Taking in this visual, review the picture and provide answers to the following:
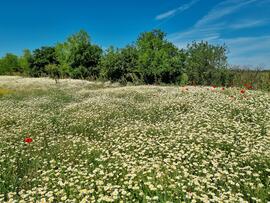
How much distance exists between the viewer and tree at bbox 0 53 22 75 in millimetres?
66650

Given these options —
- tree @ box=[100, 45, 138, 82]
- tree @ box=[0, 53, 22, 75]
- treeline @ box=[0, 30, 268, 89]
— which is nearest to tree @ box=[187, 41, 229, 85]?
treeline @ box=[0, 30, 268, 89]

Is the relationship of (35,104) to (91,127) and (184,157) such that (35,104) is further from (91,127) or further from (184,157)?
(184,157)

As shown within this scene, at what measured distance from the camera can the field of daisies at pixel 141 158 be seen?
422 centimetres

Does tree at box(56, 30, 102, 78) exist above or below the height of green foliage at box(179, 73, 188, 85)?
above

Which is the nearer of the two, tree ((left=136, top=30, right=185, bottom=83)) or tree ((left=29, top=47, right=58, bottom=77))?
tree ((left=136, top=30, right=185, bottom=83))

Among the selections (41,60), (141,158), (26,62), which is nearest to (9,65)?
(26,62)

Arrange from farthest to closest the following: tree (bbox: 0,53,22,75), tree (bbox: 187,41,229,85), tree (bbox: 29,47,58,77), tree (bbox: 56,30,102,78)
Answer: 1. tree (bbox: 0,53,22,75)
2. tree (bbox: 29,47,58,77)
3. tree (bbox: 56,30,102,78)
4. tree (bbox: 187,41,229,85)

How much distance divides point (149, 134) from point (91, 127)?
2.45m

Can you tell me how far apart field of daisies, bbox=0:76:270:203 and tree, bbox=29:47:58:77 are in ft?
149

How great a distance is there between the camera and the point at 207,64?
24359 mm

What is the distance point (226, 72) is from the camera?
22.6m

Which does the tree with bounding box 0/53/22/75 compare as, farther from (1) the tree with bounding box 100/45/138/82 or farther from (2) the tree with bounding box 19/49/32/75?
(1) the tree with bounding box 100/45/138/82

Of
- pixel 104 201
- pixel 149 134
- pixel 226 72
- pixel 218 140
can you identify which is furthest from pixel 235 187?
pixel 226 72

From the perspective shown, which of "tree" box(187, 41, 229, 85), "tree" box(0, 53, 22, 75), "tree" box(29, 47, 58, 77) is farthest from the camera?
"tree" box(0, 53, 22, 75)
